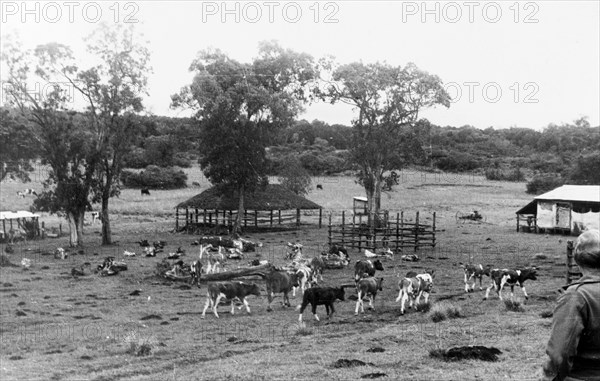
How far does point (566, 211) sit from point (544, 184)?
98.4 ft

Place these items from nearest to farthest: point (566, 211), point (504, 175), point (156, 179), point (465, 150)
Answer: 1. point (566, 211)
2. point (156, 179)
3. point (504, 175)
4. point (465, 150)

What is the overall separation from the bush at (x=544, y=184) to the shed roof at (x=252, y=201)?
3285 centimetres

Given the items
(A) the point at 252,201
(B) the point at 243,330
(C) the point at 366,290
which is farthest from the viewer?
(A) the point at 252,201

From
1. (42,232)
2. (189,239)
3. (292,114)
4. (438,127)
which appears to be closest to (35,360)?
(189,239)

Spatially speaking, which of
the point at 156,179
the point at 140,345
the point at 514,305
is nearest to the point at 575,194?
the point at 514,305

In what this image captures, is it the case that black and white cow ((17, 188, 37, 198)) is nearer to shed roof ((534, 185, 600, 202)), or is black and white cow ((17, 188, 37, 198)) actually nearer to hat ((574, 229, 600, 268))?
shed roof ((534, 185, 600, 202))

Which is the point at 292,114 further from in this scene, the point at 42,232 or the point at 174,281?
the point at 174,281

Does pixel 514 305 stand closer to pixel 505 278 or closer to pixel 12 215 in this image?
pixel 505 278

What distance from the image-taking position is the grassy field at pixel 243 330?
12.5 metres

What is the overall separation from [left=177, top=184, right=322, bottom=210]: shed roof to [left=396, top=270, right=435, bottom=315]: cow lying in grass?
31.3m

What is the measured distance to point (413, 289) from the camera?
19.0m

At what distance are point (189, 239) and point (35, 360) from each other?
96.3 ft

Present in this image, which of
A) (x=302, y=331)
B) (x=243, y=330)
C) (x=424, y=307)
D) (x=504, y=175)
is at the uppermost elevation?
(x=504, y=175)

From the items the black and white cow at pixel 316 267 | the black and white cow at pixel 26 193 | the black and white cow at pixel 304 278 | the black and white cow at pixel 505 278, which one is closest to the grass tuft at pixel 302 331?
the black and white cow at pixel 304 278
